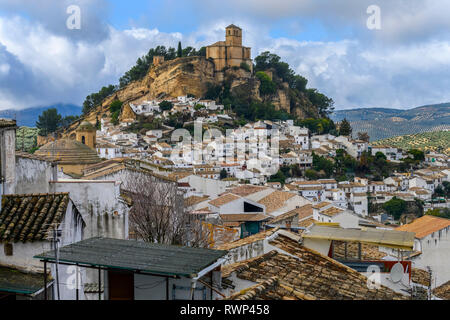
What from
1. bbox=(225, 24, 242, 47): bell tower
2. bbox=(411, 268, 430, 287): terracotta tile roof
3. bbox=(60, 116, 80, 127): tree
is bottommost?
bbox=(411, 268, 430, 287): terracotta tile roof

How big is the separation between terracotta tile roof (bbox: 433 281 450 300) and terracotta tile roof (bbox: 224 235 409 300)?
4551 millimetres

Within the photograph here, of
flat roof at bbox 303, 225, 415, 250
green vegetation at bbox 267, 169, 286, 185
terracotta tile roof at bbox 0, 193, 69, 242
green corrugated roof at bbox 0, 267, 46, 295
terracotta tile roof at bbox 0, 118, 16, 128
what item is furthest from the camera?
green vegetation at bbox 267, 169, 286, 185

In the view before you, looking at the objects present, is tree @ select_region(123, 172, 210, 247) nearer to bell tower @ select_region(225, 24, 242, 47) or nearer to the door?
the door

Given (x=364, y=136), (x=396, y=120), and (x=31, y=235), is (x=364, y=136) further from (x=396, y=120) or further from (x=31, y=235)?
(x=31, y=235)

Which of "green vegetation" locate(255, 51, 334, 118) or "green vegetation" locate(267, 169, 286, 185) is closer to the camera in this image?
"green vegetation" locate(267, 169, 286, 185)

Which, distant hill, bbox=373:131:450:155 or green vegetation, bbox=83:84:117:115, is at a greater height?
green vegetation, bbox=83:84:117:115

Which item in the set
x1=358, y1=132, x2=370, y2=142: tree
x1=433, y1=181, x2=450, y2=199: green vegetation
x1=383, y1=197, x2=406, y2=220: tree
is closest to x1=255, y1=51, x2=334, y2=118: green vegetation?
x1=358, y1=132, x2=370, y2=142: tree

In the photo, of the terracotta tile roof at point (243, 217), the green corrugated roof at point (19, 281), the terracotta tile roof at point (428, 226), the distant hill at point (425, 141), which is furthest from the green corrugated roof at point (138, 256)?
the distant hill at point (425, 141)

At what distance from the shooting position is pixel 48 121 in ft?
260

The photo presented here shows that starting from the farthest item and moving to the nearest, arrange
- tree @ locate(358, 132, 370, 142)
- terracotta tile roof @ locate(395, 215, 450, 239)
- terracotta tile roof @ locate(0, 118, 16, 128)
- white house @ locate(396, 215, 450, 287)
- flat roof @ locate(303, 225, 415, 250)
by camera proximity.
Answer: tree @ locate(358, 132, 370, 142) < terracotta tile roof @ locate(395, 215, 450, 239) < white house @ locate(396, 215, 450, 287) < flat roof @ locate(303, 225, 415, 250) < terracotta tile roof @ locate(0, 118, 16, 128)

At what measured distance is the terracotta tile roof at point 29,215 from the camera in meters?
7.56

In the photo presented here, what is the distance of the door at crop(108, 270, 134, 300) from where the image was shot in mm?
6219

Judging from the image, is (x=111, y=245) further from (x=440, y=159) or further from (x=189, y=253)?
(x=440, y=159)
